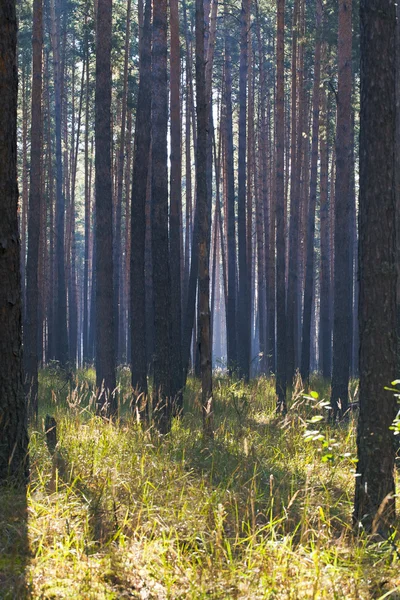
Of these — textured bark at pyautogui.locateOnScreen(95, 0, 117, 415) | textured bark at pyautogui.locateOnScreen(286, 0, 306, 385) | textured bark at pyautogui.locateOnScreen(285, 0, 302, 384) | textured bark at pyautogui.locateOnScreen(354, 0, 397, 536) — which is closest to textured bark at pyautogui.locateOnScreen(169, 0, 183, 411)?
textured bark at pyautogui.locateOnScreen(95, 0, 117, 415)

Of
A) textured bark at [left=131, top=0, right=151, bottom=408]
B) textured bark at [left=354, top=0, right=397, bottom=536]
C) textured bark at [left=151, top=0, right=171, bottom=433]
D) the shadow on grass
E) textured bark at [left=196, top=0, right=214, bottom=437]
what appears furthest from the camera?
textured bark at [left=131, top=0, right=151, bottom=408]

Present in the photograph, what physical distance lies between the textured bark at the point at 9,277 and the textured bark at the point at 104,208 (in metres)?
5.37

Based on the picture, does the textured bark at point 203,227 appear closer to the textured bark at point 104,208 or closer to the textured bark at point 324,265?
the textured bark at point 104,208

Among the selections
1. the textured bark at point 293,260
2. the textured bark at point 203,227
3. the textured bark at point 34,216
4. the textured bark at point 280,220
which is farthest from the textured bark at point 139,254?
the textured bark at point 293,260

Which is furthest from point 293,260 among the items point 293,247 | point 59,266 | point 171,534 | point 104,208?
point 171,534

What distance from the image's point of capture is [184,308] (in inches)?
688

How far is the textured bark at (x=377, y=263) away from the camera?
526cm

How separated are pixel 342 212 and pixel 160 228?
4.24 metres

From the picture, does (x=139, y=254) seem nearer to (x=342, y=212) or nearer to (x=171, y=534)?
(x=342, y=212)

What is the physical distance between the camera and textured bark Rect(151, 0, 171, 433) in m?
9.69

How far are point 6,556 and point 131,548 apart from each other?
2.59ft

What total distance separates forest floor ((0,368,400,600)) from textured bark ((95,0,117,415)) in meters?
3.91

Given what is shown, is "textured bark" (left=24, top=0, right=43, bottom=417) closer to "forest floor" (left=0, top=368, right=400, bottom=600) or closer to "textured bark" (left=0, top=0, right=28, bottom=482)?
"forest floor" (left=0, top=368, right=400, bottom=600)

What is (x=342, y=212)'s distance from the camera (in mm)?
12609
